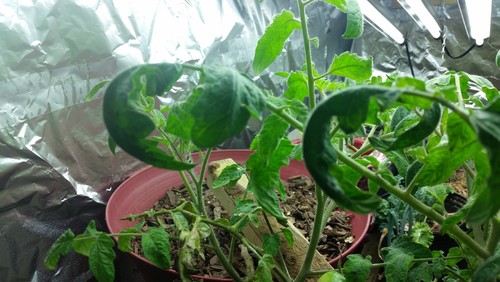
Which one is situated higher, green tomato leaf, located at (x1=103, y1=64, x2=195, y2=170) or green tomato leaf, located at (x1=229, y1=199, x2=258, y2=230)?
green tomato leaf, located at (x1=103, y1=64, x2=195, y2=170)

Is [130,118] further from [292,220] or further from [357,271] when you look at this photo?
[292,220]

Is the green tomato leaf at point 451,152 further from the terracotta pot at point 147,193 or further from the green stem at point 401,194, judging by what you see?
the terracotta pot at point 147,193

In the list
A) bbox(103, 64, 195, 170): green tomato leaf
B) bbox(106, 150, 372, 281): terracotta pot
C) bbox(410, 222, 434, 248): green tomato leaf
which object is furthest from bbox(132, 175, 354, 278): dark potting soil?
bbox(103, 64, 195, 170): green tomato leaf

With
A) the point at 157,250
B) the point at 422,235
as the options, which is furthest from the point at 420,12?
the point at 157,250

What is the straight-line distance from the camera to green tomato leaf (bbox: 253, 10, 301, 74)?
0.45m

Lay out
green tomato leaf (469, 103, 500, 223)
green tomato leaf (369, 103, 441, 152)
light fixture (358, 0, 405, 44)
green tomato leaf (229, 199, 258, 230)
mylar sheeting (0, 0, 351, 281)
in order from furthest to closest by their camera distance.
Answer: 1. light fixture (358, 0, 405, 44)
2. mylar sheeting (0, 0, 351, 281)
3. green tomato leaf (229, 199, 258, 230)
4. green tomato leaf (369, 103, 441, 152)
5. green tomato leaf (469, 103, 500, 223)

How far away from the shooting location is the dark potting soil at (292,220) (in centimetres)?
73

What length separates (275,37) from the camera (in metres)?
0.46

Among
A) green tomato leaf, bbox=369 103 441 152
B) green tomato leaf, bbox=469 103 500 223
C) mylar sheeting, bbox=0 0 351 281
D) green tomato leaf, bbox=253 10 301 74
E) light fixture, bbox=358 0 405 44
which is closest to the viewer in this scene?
green tomato leaf, bbox=469 103 500 223

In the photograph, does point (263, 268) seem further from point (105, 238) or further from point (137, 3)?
point (137, 3)

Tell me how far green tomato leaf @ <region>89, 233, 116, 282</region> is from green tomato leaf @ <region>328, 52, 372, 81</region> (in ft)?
1.03

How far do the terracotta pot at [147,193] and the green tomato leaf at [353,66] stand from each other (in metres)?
0.30

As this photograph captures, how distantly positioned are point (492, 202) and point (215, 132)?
0.59 feet

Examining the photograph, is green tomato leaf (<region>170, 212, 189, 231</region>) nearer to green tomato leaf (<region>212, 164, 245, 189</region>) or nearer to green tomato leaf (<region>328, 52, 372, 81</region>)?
green tomato leaf (<region>212, 164, 245, 189</region>)
